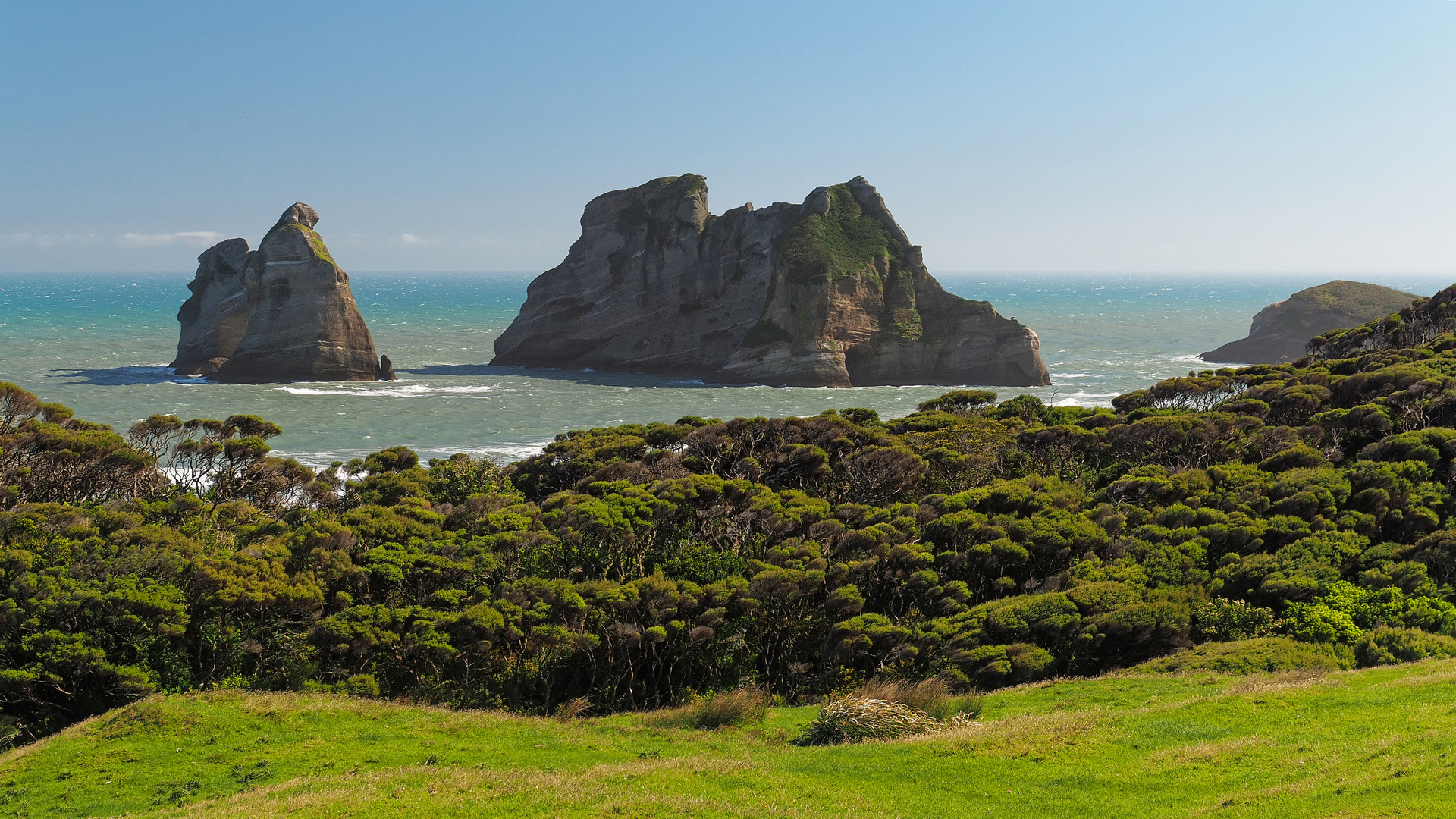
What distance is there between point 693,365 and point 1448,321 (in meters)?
75.5

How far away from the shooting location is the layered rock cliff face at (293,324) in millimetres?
103000

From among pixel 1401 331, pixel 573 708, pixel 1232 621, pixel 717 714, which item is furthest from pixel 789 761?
pixel 1401 331

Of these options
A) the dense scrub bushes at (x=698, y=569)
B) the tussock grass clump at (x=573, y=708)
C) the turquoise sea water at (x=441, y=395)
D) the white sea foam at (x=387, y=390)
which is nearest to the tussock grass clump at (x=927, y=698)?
the dense scrub bushes at (x=698, y=569)

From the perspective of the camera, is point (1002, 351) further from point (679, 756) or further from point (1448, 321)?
point (679, 756)

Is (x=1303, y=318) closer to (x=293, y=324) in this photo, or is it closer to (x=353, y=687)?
(x=293, y=324)

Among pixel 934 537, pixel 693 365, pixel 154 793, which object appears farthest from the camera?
pixel 693 365

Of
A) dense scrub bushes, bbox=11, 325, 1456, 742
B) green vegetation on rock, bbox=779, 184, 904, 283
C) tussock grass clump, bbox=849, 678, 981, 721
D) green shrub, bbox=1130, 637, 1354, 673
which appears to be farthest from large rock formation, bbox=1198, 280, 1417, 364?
tussock grass clump, bbox=849, 678, 981, 721

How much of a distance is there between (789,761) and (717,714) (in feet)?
12.6

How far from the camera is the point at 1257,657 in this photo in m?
24.0

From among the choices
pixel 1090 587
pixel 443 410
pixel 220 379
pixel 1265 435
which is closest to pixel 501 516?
pixel 1090 587

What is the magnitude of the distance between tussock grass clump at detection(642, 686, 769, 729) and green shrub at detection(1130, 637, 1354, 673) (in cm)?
999

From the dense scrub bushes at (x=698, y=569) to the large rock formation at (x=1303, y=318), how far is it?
103 m

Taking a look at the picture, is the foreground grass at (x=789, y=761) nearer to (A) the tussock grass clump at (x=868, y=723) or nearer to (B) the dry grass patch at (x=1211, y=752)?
(B) the dry grass patch at (x=1211, y=752)

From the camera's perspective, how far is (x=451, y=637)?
2533 cm
